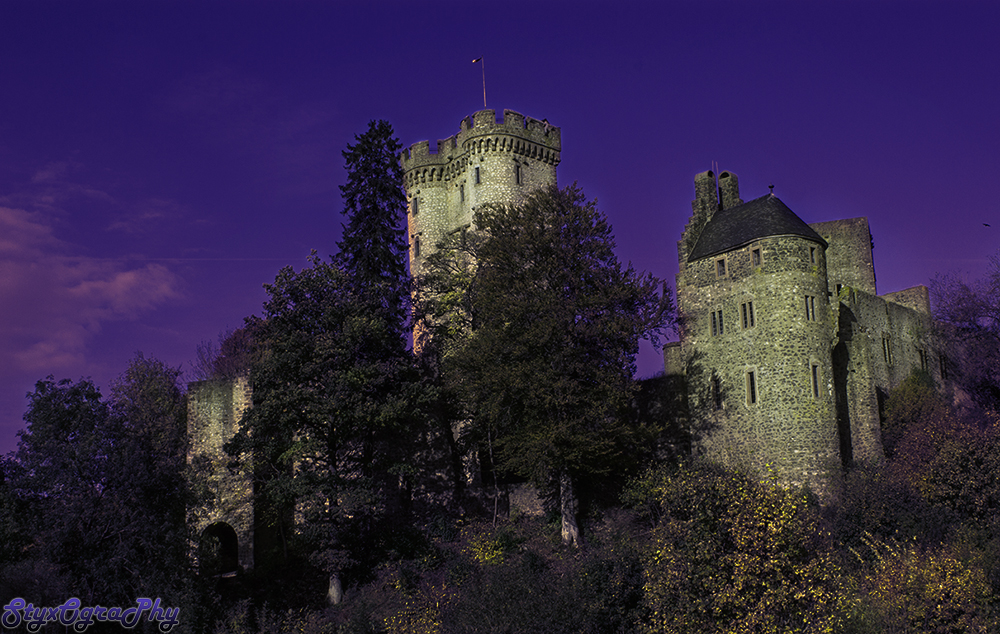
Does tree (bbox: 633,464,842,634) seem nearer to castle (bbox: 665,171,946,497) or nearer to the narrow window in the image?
castle (bbox: 665,171,946,497)

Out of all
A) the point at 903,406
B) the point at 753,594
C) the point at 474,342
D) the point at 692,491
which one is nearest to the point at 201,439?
the point at 474,342

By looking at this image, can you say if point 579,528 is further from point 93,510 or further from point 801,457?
point 93,510

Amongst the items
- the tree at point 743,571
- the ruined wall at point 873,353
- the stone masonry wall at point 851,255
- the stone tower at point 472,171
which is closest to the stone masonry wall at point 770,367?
the ruined wall at point 873,353

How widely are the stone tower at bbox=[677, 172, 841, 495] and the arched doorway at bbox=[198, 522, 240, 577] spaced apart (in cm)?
1975

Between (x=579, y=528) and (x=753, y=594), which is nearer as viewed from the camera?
(x=753, y=594)

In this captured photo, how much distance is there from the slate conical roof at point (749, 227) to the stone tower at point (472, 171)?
40.4 feet

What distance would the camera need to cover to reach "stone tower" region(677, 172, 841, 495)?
35156 mm

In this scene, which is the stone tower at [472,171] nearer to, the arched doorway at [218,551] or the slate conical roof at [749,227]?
the slate conical roof at [749,227]

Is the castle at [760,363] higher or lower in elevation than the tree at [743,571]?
higher

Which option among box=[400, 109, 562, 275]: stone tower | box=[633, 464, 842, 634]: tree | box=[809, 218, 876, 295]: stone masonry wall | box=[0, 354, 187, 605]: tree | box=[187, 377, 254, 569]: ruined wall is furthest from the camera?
box=[400, 109, 562, 275]: stone tower

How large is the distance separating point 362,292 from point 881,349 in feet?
78.1

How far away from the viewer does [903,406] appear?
39.3m

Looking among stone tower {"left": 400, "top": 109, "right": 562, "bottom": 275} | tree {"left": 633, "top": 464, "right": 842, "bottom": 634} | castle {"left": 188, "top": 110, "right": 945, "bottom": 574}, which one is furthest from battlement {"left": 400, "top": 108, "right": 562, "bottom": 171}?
tree {"left": 633, "top": 464, "right": 842, "bottom": 634}

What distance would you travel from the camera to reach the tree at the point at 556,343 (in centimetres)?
3416
